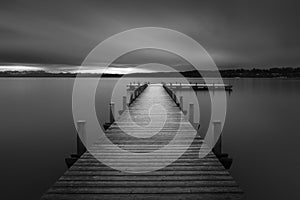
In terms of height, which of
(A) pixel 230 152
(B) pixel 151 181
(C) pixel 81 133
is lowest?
(A) pixel 230 152

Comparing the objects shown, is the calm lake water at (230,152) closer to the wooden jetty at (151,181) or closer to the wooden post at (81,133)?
the wooden post at (81,133)

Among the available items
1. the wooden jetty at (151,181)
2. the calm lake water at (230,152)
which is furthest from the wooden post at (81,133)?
the calm lake water at (230,152)

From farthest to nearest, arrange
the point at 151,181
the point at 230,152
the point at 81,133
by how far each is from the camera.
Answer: the point at 230,152, the point at 81,133, the point at 151,181

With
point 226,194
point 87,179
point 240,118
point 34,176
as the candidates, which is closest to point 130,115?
point 34,176

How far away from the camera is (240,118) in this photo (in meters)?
23.4

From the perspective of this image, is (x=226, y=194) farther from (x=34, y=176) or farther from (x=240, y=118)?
(x=240, y=118)

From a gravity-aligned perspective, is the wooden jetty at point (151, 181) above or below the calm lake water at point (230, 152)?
above

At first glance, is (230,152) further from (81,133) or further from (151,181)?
(151,181)

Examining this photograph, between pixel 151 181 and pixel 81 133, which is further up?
pixel 81 133

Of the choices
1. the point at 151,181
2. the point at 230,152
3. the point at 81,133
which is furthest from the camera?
the point at 230,152

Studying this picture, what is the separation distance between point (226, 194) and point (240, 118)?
2099 cm

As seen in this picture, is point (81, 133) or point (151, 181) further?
point (81, 133)

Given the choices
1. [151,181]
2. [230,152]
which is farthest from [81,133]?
[230,152]

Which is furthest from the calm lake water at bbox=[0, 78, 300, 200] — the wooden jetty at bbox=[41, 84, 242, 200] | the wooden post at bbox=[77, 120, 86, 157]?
the wooden jetty at bbox=[41, 84, 242, 200]
